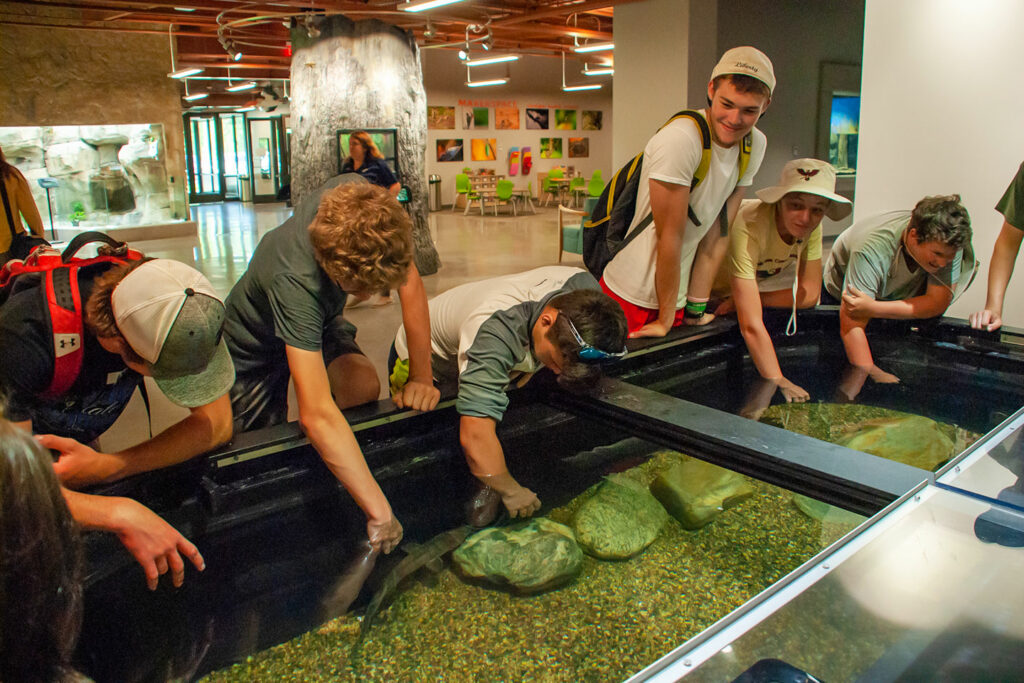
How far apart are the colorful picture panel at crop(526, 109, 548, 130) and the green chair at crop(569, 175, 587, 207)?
2154 mm

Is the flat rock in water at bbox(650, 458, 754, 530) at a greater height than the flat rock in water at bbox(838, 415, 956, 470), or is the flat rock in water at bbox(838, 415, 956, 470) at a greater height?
the flat rock in water at bbox(650, 458, 754, 530)

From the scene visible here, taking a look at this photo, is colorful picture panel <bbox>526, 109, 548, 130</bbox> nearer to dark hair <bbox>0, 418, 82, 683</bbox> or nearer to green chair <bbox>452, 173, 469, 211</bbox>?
green chair <bbox>452, 173, 469, 211</bbox>

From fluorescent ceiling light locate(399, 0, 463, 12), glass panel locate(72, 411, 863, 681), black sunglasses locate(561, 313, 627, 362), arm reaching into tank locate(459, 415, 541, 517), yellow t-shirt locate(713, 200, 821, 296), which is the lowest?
glass panel locate(72, 411, 863, 681)

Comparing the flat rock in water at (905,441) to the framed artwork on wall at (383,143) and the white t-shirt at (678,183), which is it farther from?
the framed artwork on wall at (383,143)

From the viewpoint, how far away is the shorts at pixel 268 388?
7.97ft

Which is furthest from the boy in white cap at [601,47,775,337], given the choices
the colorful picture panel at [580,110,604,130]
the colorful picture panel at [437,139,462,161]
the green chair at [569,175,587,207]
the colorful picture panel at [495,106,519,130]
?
the colorful picture panel at [580,110,604,130]

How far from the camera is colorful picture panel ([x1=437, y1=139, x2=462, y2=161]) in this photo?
20234 millimetres

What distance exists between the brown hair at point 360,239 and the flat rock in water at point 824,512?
122cm

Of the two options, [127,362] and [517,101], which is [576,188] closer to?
[517,101]

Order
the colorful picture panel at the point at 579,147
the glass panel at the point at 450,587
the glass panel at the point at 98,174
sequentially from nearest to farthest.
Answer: the glass panel at the point at 450,587 → the glass panel at the point at 98,174 → the colorful picture panel at the point at 579,147

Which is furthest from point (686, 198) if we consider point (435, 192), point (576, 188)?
point (435, 192)

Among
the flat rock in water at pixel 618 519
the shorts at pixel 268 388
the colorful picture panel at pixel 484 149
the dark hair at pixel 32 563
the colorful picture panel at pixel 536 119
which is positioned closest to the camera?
the dark hair at pixel 32 563

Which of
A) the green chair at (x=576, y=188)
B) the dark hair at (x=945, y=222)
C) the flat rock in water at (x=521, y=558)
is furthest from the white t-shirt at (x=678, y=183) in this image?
the green chair at (x=576, y=188)

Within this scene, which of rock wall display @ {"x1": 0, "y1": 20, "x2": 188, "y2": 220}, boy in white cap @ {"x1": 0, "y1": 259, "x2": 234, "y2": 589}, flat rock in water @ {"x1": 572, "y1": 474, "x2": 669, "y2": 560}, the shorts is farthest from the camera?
rock wall display @ {"x1": 0, "y1": 20, "x2": 188, "y2": 220}
